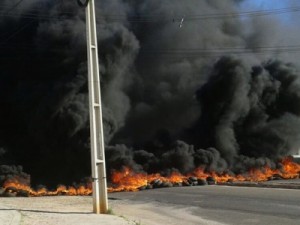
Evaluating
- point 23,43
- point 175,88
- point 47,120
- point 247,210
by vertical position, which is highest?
point 23,43

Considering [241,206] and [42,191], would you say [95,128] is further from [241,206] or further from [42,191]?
[42,191]

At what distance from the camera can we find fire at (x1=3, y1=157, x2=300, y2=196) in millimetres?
31844

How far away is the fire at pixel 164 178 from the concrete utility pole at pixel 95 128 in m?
16.0

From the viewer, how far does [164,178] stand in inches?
1460


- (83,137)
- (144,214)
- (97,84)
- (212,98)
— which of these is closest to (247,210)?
(144,214)

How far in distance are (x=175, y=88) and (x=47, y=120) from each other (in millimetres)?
15925

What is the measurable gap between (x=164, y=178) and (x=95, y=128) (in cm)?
2353

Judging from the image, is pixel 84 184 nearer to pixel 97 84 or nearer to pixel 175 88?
pixel 175 88

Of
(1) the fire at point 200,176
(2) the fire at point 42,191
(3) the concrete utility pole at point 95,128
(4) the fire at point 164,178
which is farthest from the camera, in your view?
(1) the fire at point 200,176

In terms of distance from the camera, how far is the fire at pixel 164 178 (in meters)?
31.8

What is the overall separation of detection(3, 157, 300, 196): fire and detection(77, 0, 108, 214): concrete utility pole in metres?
16.0

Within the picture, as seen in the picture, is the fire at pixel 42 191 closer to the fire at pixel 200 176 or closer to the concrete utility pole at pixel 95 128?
the fire at pixel 200 176

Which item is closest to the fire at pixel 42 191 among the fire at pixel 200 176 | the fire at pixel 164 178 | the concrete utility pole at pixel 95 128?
the fire at pixel 164 178

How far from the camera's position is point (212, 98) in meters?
48.9
